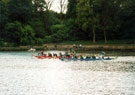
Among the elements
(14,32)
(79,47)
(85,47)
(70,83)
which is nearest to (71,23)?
(85,47)

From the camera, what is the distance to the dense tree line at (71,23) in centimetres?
9412

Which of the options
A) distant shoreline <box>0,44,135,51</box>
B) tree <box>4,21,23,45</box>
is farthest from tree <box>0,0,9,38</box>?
distant shoreline <box>0,44,135,51</box>

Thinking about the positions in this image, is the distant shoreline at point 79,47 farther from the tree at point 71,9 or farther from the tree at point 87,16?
the tree at point 71,9

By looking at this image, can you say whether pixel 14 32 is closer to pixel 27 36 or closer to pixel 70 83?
pixel 27 36

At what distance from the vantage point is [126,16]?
3841 inches

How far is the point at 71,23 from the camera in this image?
104m

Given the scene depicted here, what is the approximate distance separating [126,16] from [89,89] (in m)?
67.8

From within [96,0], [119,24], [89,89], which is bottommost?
[89,89]

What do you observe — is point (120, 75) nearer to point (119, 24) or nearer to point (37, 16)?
point (119, 24)

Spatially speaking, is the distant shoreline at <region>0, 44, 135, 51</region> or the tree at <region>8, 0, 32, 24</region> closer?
the distant shoreline at <region>0, 44, 135, 51</region>

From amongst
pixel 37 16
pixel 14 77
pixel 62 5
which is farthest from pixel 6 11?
pixel 14 77

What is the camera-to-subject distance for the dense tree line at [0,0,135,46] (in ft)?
309

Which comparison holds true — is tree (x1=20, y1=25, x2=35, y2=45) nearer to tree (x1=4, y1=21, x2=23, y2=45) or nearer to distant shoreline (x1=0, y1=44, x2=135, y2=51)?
tree (x1=4, y1=21, x2=23, y2=45)

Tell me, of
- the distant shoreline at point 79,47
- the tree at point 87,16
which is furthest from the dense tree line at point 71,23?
the distant shoreline at point 79,47
